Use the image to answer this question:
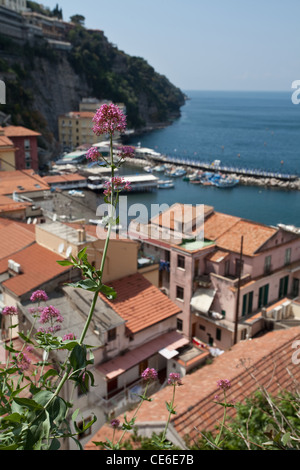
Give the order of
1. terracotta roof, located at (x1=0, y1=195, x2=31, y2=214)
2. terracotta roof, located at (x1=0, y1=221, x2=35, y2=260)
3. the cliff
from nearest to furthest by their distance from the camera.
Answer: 1. terracotta roof, located at (x1=0, y1=221, x2=35, y2=260)
2. terracotta roof, located at (x1=0, y1=195, x2=31, y2=214)
3. the cliff

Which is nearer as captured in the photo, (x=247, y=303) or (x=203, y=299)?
(x=203, y=299)

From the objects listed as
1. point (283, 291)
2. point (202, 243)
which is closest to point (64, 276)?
point (202, 243)

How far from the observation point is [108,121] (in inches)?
69.2

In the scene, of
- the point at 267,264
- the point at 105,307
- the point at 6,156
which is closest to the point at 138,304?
the point at 105,307

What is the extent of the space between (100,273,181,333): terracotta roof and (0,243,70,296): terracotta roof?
1.26 meters

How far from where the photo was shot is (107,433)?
629cm

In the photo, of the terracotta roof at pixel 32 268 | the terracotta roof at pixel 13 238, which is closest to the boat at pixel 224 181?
the terracotta roof at pixel 13 238

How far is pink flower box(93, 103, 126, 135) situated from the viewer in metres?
1.75

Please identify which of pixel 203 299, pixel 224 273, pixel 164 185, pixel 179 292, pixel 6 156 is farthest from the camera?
pixel 164 185

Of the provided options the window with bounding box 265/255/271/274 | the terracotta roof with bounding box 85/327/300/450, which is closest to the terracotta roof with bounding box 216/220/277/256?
the window with bounding box 265/255/271/274

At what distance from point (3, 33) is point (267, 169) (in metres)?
33.4

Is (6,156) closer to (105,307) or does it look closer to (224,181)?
(105,307)

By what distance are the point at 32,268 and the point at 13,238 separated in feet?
8.53

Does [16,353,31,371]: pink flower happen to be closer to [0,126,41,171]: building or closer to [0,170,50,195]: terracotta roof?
[0,170,50,195]: terracotta roof
